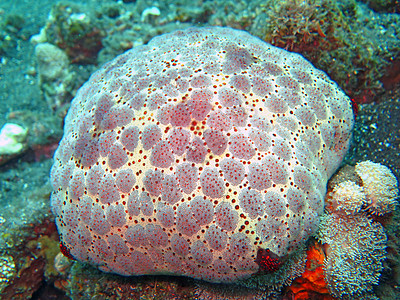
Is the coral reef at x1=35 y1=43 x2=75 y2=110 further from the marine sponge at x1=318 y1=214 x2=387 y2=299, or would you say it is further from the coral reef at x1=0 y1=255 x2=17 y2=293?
the marine sponge at x1=318 y1=214 x2=387 y2=299

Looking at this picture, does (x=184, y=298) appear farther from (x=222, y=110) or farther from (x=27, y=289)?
(x=27, y=289)

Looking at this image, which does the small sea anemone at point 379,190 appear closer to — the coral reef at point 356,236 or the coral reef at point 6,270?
the coral reef at point 356,236

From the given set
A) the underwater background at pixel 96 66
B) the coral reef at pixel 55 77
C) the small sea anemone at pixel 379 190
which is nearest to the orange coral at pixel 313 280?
the underwater background at pixel 96 66

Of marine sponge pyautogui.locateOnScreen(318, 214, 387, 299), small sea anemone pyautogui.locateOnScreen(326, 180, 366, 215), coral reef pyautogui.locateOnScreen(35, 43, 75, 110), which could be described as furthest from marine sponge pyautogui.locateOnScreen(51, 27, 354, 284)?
coral reef pyautogui.locateOnScreen(35, 43, 75, 110)

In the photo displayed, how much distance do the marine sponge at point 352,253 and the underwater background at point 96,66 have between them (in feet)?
1.05

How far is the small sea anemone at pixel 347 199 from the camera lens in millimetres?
3148

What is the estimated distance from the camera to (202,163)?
2.64 m

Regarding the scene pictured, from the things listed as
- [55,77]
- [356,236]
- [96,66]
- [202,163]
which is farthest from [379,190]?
[55,77]

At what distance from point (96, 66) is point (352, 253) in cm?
708

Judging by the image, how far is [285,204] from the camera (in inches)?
102

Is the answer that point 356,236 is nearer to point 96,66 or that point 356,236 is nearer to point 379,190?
point 379,190

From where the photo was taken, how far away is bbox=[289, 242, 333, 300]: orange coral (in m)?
3.18

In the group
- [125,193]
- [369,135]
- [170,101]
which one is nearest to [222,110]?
[170,101]

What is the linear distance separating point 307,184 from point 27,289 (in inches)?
223
